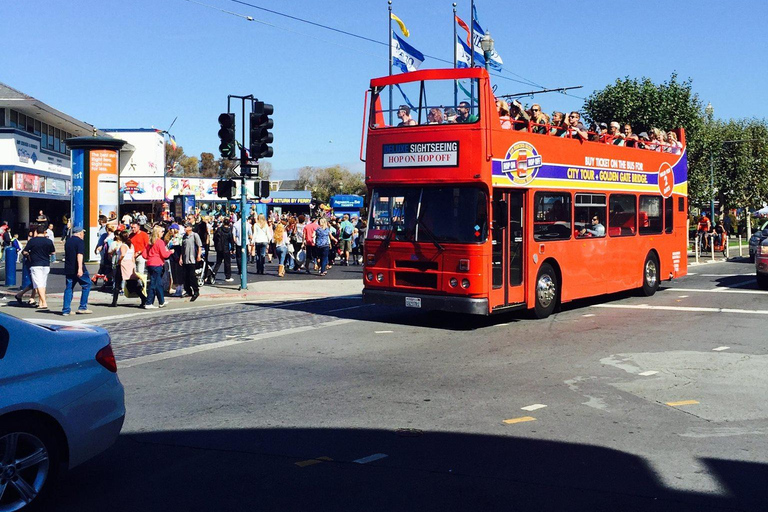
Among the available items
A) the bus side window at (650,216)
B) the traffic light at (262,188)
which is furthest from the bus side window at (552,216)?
the traffic light at (262,188)

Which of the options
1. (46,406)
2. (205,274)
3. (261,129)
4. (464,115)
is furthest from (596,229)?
(46,406)

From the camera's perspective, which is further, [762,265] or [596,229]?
[762,265]

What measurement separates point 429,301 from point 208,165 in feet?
421

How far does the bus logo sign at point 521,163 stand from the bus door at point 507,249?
25cm

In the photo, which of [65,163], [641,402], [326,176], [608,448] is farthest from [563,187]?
[326,176]

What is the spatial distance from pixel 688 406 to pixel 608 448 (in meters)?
1.84

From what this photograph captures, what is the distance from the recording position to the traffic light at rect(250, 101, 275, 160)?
18.6 meters

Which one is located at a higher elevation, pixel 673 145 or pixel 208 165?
pixel 208 165

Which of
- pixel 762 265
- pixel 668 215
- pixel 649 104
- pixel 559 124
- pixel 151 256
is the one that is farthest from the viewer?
pixel 649 104

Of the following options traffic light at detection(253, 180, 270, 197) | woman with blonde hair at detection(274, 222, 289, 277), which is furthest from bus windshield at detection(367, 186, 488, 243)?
woman with blonde hair at detection(274, 222, 289, 277)

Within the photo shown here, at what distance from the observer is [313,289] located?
20953mm

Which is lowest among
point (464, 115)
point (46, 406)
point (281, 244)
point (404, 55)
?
point (46, 406)

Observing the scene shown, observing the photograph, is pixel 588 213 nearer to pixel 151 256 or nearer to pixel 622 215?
pixel 622 215

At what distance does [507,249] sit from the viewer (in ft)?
44.1
